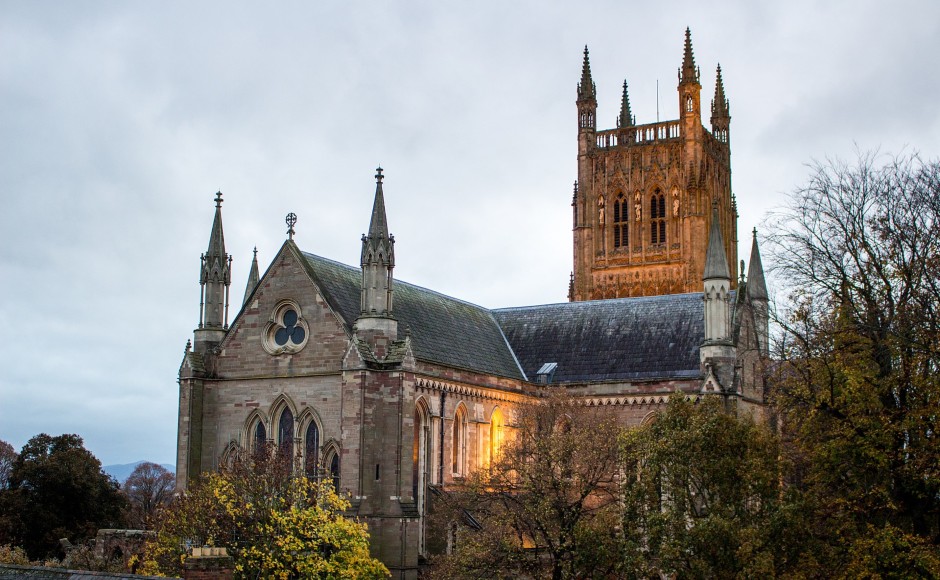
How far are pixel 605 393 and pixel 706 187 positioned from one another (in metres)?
35.2

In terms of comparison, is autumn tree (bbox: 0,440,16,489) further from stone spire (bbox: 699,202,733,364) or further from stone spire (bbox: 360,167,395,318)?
stone spire (bbox: 699,202,733,364)

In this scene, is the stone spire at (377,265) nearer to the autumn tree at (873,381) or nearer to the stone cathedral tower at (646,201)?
the autumn tree at (873,381)

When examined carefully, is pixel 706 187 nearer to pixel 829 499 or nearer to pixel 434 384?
pixel 434 384

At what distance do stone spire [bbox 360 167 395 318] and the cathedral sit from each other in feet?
0.17

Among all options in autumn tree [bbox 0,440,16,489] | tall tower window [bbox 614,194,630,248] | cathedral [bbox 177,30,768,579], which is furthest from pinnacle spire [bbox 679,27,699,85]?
autumn tree [bbox 0,440,16,489]

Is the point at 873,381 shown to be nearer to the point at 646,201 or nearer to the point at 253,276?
the point at 253,276

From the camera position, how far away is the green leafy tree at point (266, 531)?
35688 mm

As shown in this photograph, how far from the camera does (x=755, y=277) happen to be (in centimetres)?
5609

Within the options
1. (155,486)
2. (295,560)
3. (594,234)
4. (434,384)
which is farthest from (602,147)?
(155,486)

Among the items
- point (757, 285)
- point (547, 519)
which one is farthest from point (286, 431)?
point (757, 285)

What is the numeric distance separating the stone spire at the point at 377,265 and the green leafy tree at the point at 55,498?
3319cm

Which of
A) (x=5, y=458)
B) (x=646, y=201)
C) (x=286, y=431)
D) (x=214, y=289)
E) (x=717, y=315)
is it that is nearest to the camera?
(x=286, y=431)

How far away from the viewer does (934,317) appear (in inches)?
1148

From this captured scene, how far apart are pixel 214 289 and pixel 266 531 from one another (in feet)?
51.3
